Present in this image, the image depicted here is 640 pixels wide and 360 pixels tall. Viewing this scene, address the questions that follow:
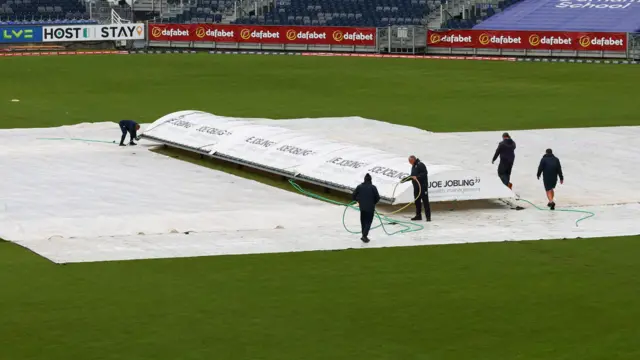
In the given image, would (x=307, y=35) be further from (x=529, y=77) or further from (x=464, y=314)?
(x=464, y=314)

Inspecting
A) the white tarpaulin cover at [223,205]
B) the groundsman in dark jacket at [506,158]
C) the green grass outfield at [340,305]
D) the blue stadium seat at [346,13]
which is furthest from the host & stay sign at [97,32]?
the green grass outfield at [340,305]

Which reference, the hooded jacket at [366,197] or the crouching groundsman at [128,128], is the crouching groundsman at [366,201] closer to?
the hooded jacket at [366,197]

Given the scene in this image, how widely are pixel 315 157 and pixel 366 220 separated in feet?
25.5

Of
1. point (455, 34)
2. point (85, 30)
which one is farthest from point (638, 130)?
point (85, 30)

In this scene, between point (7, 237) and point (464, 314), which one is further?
point (7, 237)

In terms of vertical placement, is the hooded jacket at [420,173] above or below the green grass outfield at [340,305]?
above

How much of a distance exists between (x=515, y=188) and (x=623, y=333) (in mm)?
14201

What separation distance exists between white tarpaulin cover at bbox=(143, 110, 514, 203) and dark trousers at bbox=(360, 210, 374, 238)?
329 cm

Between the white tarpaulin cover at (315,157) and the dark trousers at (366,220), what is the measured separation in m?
3.29

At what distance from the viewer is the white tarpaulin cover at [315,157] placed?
3012 cm

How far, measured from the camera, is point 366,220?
86.2ft

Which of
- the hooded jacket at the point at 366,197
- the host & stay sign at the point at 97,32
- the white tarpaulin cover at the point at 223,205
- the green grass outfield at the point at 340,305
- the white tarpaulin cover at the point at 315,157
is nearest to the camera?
the green grass outfield at the point at 340,305

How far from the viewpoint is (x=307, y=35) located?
79750 mm

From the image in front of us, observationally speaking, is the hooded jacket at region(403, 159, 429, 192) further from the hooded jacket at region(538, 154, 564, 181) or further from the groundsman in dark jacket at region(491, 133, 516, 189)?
the groundsman in dark jacket at region(491, 133, 516, 189)
